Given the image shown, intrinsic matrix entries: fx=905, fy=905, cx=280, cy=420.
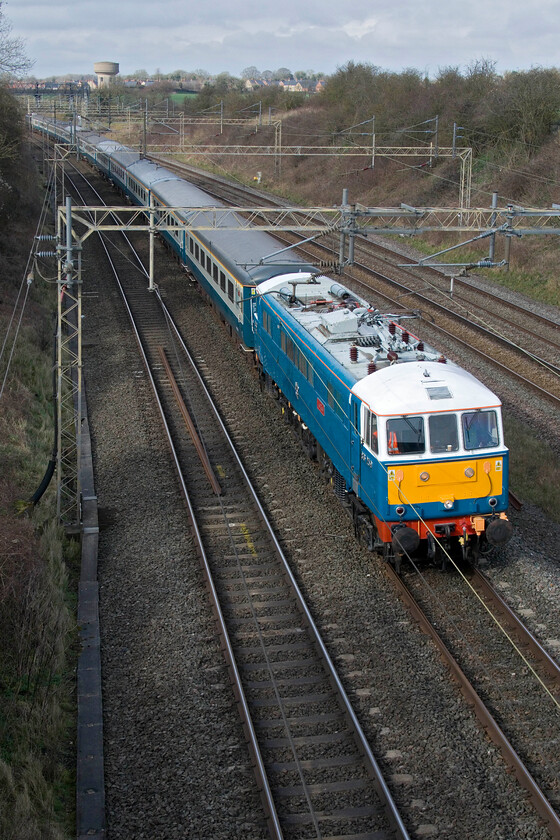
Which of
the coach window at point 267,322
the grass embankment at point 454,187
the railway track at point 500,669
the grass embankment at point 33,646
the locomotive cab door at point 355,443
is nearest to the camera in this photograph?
the grass embankment at point 33,646

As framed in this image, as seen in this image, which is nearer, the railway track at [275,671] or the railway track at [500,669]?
the railway track at [275,671]

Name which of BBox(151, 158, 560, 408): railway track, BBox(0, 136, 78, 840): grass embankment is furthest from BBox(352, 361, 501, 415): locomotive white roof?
BBox(151, 158, 560, 408): railway track

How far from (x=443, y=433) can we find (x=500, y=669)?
3210mm

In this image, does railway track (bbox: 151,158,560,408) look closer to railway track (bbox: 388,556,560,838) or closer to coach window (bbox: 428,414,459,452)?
coach window (bbox: 428,414,459,452)

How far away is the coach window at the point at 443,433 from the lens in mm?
12094

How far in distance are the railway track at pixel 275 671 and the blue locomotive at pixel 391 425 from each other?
1.59 m

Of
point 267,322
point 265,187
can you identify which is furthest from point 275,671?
point 265,187

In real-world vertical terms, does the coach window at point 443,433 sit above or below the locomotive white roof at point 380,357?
below

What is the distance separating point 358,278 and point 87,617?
2278 centimetres

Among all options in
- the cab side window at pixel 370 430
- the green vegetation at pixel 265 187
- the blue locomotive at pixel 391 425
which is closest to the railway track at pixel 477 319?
the green vegetation at pixel 265 187

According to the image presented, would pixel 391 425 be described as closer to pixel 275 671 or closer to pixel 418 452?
pixel 418 452

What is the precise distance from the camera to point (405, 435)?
1204cm

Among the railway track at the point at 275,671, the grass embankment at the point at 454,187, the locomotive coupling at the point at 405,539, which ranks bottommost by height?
the railway track at the point at 275,671

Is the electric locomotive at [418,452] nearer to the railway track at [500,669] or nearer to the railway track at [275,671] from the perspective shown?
the railway track at [500,669]
